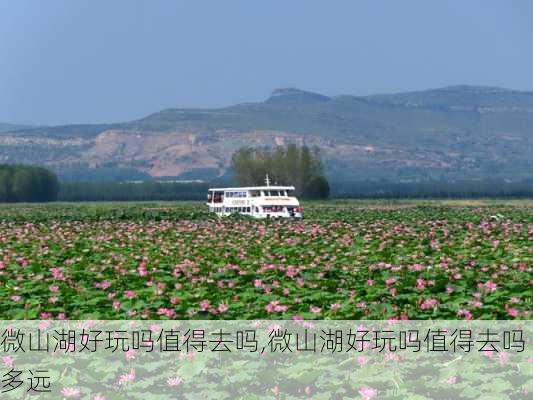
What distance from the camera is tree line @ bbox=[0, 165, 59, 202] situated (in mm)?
177125

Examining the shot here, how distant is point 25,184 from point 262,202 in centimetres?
12218

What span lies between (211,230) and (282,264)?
17041 millimetres

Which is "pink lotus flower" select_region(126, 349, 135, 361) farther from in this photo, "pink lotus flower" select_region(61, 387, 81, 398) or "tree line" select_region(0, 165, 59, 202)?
"tree line" select_region(0, 165, 59, 202)

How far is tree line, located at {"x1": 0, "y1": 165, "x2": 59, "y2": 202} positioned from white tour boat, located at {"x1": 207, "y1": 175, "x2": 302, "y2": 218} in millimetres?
112994

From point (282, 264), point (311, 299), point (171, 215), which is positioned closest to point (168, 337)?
point (311, 299)

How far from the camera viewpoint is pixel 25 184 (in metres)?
178

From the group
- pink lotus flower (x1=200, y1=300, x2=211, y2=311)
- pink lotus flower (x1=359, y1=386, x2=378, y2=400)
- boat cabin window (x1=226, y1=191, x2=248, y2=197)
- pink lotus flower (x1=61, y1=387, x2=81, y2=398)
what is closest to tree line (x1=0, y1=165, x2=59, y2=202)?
boat cabin window (x1=226, y1=191, x2=248, y2=197)

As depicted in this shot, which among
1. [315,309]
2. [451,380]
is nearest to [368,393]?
[451,380]

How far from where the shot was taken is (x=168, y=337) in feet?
46.8

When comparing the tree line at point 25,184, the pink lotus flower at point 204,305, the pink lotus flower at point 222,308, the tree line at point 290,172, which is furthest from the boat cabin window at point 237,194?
the tree line at point 25,184

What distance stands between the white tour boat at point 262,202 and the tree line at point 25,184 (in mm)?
112994

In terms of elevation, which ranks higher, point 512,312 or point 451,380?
point 512,312

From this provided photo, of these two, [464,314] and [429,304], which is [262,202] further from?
[464,314]

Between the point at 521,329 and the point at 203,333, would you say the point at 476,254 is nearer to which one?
the point at 521,329
